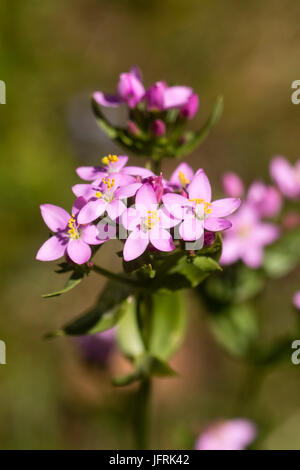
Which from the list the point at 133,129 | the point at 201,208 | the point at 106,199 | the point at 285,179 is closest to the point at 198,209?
the point at 201,208

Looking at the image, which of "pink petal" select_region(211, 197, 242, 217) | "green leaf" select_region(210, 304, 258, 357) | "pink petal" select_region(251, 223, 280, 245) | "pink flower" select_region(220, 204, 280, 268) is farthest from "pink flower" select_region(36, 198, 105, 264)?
"green leaf" select_region(210, 304, 258, 357)

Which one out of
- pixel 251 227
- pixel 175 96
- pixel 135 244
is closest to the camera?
pixel 135 244

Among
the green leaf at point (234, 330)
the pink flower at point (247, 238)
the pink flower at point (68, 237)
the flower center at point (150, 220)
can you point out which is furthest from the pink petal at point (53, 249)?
the green leaf at point (234, 330)

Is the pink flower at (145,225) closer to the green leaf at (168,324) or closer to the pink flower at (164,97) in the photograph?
the pink flower at (164,97)

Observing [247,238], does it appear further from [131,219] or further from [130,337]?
[131,219]

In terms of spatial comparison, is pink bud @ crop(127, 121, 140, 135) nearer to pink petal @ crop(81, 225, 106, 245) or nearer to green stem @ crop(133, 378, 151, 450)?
pink petal @ crop(81, 225, 106, 245)

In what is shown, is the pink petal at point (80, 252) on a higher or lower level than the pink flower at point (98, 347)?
lower

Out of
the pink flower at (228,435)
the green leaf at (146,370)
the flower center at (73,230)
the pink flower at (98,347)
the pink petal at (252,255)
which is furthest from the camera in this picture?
the pink flower at (98,347)
